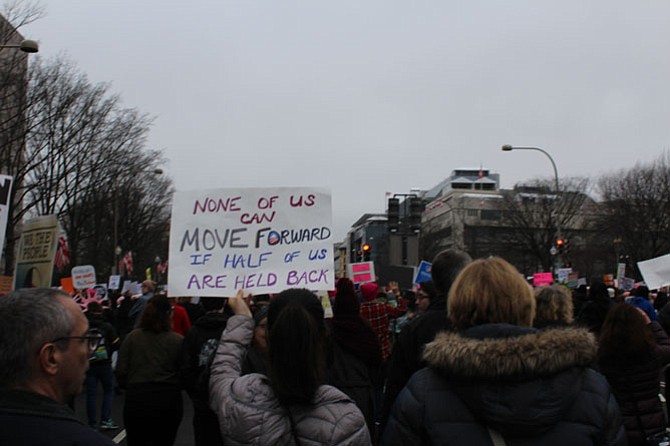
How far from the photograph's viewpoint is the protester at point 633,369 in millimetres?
5516

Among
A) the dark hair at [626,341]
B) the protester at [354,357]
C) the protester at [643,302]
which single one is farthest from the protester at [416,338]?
the protester at [643,302]

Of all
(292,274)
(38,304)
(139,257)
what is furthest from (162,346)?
(139,257)

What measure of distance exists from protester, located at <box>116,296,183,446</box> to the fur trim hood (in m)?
4.02

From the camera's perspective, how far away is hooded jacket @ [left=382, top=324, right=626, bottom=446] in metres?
2.47

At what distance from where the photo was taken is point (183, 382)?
219 inches

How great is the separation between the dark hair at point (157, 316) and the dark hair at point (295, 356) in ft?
11.9

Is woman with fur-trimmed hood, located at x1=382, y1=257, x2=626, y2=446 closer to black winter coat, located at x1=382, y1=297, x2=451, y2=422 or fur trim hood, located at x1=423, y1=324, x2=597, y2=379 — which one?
fur trim hood, located at x1=423, y1=324, x2=597, y2=379

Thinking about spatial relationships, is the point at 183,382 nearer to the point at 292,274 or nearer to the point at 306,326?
the point at 292,274

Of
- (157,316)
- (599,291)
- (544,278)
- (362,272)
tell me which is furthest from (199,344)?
(544,278)

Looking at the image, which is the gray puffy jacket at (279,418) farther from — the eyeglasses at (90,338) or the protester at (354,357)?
the protester at (354,357)

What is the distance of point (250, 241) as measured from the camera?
5.15 metres

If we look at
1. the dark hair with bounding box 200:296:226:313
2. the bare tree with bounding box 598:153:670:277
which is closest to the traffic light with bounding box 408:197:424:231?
the dark hair with bounding box 200:296:226:313

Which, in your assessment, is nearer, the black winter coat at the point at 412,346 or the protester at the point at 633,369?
the black winter coat at the point at 412,346

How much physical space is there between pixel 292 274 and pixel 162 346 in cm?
180
